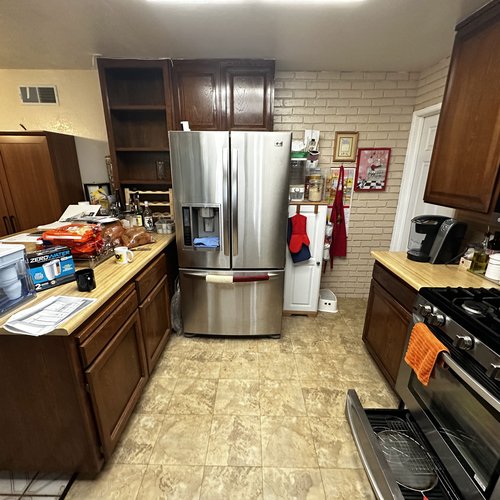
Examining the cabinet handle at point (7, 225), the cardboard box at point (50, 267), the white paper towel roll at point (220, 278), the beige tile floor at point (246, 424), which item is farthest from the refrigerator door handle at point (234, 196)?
the cabinet handle at point (7, 225)

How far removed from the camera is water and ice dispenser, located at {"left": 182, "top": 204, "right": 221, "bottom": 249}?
2.05 meters

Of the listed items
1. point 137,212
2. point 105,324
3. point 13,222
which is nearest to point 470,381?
point 105,324

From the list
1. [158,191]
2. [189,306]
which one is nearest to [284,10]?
[158,191]

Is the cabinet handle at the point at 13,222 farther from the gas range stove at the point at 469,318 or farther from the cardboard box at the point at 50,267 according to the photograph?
the gas range stove at the point at 469,318

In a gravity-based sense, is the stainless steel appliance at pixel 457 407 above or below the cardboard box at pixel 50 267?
below

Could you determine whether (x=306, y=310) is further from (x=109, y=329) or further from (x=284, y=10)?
(x=284, y=10)

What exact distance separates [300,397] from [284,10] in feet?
8.10

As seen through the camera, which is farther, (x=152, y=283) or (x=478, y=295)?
(x=152, y=283)

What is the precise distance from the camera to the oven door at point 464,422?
0.95 meters

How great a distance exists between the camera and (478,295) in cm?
130

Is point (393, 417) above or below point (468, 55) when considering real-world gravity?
below

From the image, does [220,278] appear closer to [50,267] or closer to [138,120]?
[50,267]

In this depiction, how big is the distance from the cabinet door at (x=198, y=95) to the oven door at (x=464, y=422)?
7.68 ft

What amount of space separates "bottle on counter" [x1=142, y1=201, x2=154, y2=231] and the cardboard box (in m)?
1.10
